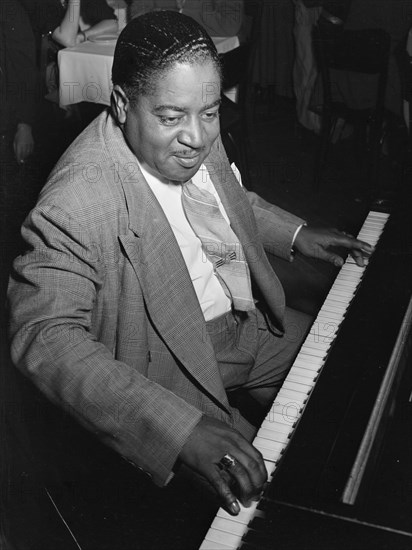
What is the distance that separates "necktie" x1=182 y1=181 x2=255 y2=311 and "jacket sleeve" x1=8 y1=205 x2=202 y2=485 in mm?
471

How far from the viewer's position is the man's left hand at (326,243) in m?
1.97

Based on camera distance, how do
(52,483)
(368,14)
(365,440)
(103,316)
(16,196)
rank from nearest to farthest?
(365,440) < (103,316) < (52,483) < (16,196) < (368,14)

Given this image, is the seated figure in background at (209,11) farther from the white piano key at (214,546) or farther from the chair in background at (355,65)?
the white piano key at (214,546)

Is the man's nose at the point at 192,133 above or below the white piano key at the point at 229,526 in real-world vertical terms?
above

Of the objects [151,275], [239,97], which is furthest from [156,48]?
[239,97]

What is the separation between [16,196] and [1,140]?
39 cm

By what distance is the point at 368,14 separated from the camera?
501cm

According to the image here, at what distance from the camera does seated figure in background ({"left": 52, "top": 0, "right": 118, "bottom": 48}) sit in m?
3.74

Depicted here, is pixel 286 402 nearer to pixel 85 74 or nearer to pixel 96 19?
pixel 85 74

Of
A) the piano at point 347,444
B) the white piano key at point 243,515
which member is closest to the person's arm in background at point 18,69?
the piano at point 347,444

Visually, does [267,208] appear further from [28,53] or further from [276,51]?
[276,51]

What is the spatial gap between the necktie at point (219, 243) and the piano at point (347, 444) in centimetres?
Result: 25

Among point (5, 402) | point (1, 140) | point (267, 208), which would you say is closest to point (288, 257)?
point (267, 208)

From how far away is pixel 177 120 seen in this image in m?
1.40
